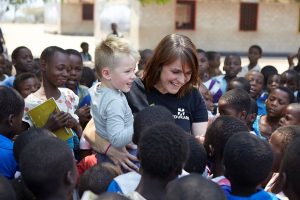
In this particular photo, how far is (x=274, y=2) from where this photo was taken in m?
23.8

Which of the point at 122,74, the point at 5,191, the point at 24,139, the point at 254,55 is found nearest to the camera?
the point at 5,191

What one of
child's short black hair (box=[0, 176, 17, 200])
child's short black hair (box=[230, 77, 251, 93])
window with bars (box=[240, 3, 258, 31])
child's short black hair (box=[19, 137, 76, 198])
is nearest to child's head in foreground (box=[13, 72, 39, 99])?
child's short black hair (box=[230, 77, 251, 93])

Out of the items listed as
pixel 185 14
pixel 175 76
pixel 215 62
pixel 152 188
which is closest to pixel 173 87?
pixel 175 76

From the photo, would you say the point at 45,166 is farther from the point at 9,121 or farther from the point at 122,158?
the point at 9,121

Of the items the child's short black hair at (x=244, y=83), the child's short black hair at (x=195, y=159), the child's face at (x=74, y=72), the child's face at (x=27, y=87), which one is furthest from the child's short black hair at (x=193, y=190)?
the child's short black hair at (x=244, y=83)

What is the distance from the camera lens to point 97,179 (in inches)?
118

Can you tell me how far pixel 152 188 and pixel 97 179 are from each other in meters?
0.58

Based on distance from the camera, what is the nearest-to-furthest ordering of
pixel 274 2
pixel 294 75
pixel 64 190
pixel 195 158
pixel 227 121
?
1. pixel 64 190
2. pixel 195 158
3. pixel 227 121
4. pixel 294 75
5. pixel 274 2

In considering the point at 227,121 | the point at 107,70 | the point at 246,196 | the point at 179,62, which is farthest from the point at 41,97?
the point at 246,196

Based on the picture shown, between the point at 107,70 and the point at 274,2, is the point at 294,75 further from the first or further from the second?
the point at 274,2

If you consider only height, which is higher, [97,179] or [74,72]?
[74,72]

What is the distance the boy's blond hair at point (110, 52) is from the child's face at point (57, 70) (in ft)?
2.62

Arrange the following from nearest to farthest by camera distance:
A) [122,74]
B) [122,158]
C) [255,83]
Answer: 1. [122,158]
2. [122,74]
3. [255,83]

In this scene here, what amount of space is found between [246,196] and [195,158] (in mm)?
432
